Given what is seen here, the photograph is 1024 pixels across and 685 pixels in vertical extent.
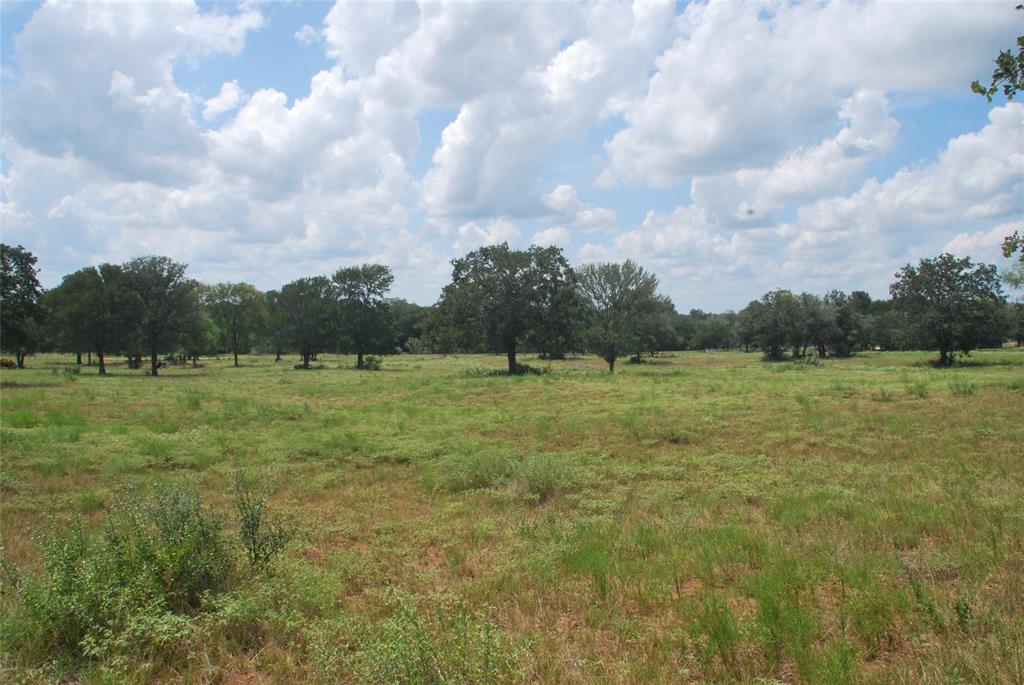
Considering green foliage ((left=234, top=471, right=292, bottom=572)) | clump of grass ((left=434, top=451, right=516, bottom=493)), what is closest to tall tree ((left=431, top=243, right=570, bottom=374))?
clump of grass ((left=434, top=451, right=516, bottom=493))

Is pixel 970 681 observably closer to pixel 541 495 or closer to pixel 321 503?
pixel 541 495

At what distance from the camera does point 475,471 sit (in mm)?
12172

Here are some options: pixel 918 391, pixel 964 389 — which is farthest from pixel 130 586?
pixel 964 389

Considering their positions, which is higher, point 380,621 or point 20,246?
point 20,246

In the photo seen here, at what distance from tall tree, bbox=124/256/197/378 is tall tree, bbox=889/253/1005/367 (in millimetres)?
69942

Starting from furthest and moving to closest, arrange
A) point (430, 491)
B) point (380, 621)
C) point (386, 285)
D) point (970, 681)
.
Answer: point (386, 285) → point (430, 491) → point (380, 621) → point (970, 681)

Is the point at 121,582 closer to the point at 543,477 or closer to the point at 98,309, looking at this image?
the point at 543,477

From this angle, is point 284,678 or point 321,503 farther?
point 321,503

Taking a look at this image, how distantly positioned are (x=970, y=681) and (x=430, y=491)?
8.64 meters

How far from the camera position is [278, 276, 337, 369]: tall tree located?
6919cm

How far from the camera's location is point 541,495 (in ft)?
35.7

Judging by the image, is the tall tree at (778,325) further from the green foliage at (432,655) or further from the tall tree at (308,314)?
the green foliage at (432,655)

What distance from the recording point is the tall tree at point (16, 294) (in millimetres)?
36844

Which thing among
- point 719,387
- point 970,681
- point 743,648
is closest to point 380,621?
point 743,648
